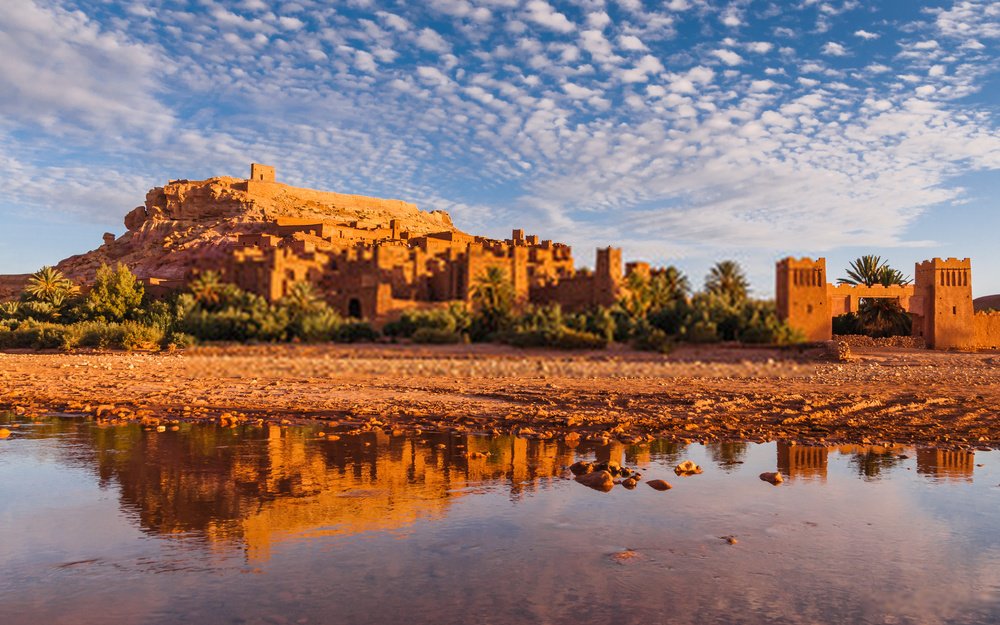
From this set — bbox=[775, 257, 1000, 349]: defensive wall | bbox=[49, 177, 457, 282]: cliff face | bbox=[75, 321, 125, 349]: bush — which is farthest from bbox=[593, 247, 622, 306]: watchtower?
bbox=[49, 177, 457, 282]: cliff face

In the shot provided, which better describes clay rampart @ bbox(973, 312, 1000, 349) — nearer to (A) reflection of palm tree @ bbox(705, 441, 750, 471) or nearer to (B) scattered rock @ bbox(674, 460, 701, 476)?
(A) reflection of palm tree @ bbox(705, 441, 750, 471)

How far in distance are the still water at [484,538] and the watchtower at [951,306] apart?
2207cm

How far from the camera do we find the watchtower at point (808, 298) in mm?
26875

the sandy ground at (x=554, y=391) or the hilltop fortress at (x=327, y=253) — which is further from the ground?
the hilltop fortress at (x=327, y=253)

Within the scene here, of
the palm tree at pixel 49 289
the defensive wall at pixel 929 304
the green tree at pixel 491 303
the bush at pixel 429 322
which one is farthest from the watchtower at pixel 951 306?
the palm tree at pixel 49 289

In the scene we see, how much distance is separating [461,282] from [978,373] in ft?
86.4

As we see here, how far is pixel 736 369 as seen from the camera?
67.4 ft

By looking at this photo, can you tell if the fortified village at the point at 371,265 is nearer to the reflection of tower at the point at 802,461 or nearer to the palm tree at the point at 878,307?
the palm tree at the point at 878,307

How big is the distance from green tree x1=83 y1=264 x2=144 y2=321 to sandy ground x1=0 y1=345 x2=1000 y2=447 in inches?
403

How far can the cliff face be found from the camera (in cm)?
6072

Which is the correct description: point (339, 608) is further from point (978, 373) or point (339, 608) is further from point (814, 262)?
point (814, 262)

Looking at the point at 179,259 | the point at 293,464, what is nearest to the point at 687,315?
the point at 293,464

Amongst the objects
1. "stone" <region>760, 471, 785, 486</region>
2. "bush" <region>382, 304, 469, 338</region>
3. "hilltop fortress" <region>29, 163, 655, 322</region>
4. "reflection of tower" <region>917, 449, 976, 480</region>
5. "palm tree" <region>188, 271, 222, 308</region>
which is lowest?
"stone" <region>760, 471, 785, 486</region>

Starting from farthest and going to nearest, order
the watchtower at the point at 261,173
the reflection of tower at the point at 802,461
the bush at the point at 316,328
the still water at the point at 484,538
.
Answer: the watchtower at the point at 261,173 → the bush at the point at 316,328 → the reflection of tower at the point at 802,461 → the still water at the point at 484,538
